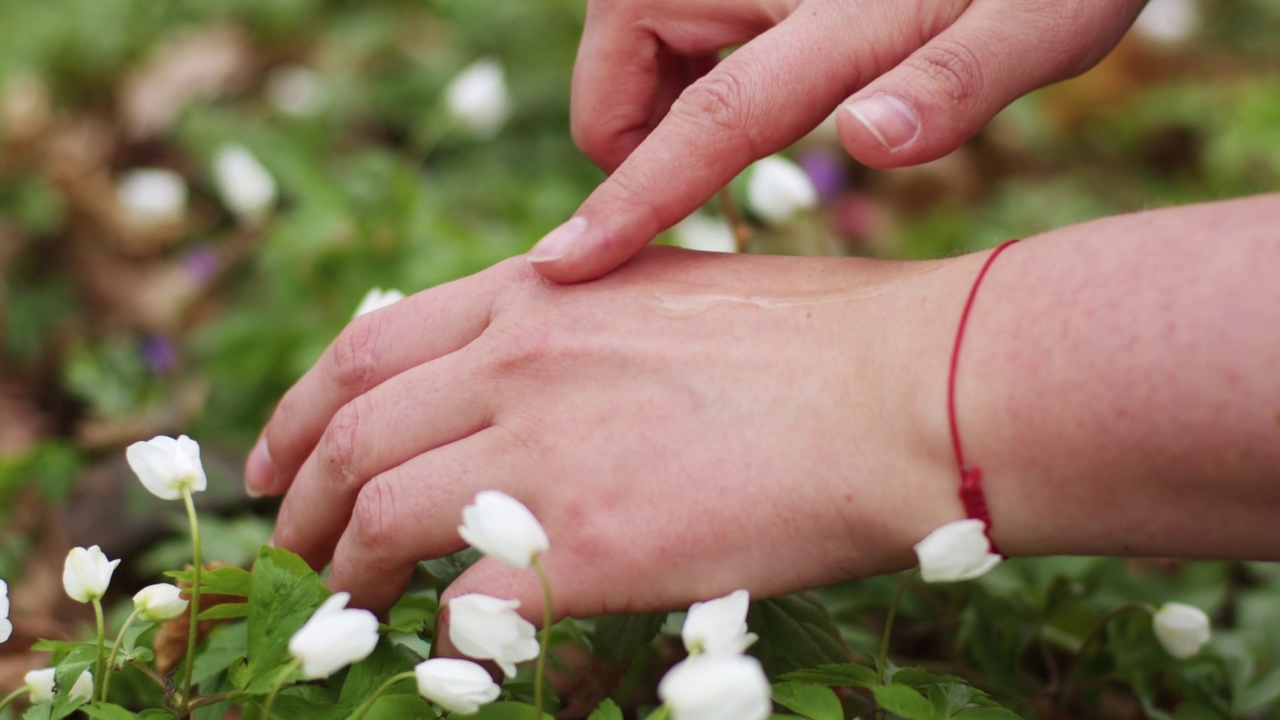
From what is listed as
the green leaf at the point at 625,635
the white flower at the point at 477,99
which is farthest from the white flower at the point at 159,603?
the white flower at the point at 477,99

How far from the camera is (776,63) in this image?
47.6 inches

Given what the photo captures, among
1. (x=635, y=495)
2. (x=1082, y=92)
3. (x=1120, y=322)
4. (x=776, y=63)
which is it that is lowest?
(x=1082, y=92)

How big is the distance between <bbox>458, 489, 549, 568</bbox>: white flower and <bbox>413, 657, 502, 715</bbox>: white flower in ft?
0.33

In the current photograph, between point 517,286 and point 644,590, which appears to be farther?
point 517,286

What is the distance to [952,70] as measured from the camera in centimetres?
116

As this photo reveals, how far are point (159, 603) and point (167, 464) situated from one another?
133mm

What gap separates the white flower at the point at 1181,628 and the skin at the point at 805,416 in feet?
1.01

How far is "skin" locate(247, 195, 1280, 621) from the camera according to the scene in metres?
0.86

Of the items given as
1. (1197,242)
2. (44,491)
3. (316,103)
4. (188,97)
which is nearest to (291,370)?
(44,491)

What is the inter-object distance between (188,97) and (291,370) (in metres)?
1.42

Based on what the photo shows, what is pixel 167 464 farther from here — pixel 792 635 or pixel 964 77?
pixel 964 77

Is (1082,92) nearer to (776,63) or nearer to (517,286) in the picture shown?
(776,63)

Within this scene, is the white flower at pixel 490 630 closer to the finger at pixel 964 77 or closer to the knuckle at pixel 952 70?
the finger at pixel 964 77

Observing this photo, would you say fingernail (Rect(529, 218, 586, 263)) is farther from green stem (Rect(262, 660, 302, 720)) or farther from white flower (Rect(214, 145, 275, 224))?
white flower (Rect(214, 145, 275, 224))
